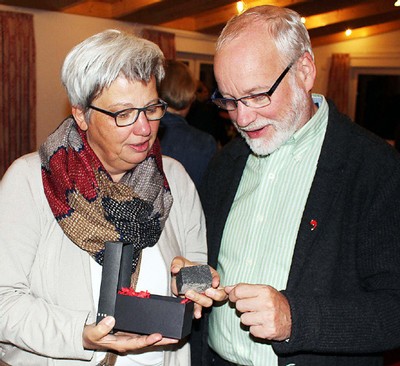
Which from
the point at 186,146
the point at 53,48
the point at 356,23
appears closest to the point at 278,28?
the point at 186,146

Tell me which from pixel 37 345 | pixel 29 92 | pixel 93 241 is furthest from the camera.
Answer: pixel 29 92

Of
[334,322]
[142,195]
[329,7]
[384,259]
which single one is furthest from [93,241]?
[329,7]

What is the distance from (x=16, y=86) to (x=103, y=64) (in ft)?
20.9

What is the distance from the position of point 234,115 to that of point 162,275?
2.13 ft

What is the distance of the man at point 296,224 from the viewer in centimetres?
168

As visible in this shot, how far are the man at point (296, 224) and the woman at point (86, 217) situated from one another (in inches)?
9.4

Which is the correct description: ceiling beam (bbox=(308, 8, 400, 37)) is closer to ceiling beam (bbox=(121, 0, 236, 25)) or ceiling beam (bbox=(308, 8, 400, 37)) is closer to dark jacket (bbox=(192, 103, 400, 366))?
ceiling beam (bbox=(121, 0, 236, 25))

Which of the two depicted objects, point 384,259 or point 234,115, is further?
point 234,115

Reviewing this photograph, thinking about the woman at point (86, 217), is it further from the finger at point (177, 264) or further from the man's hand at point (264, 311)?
the man's hand at point (264, 311)

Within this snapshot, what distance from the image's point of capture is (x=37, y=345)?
165cm

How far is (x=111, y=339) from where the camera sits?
63.8 inches

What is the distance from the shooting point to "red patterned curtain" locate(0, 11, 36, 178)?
745cm

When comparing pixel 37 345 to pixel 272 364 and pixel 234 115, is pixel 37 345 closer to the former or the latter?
pixel 272 364

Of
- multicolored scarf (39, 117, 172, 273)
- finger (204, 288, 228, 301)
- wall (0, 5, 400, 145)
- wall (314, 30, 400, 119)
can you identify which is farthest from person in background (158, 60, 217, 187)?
wall (314, 30, 400, 119)
